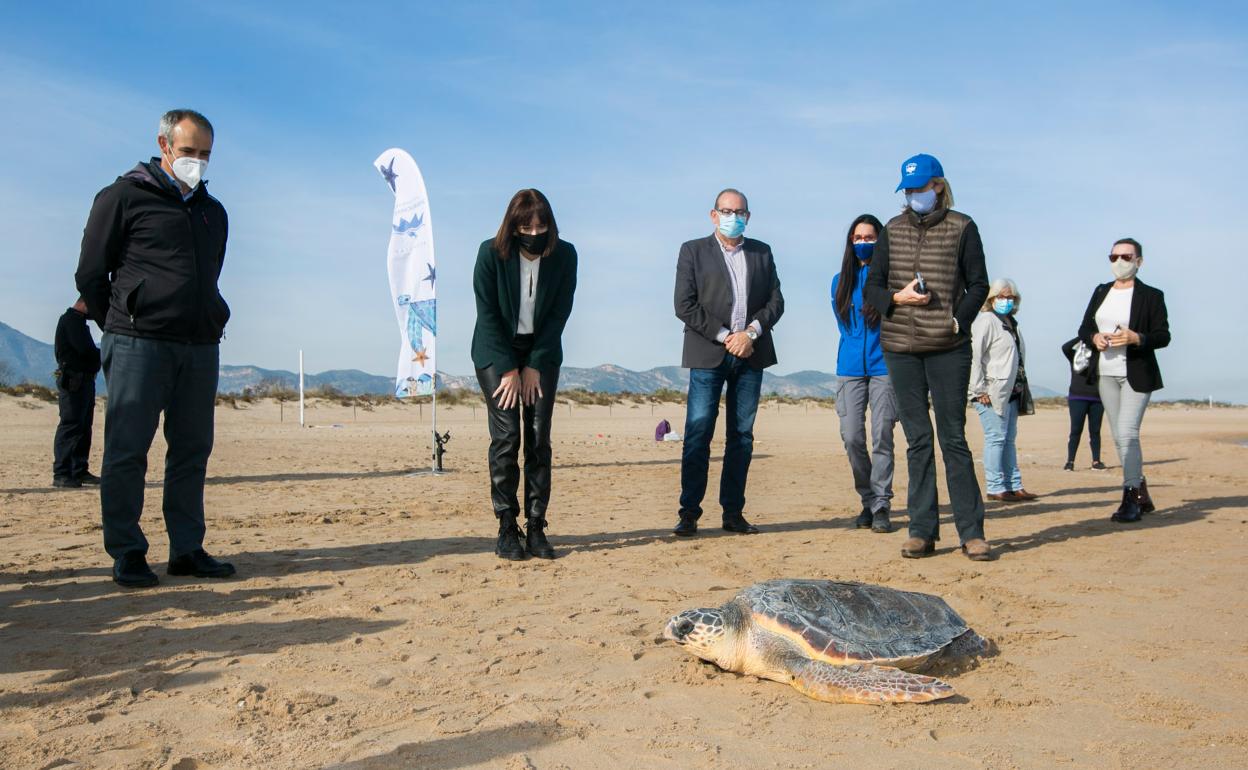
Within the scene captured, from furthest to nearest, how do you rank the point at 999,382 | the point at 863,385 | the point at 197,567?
1. the point at 999,382
2. the point at 863,385
3. the point at 197,567

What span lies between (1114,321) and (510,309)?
4.40 metres

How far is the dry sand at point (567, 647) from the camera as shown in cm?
254

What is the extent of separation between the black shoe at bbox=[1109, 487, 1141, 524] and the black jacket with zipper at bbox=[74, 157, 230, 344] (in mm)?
6063

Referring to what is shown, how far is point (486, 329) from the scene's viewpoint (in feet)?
17.2

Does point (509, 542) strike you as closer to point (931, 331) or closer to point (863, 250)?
point (931, 331)

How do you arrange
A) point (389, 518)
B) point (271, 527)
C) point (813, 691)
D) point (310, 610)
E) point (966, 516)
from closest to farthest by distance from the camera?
1. point (813, 691)
2. point (310, 610)
3. point (966, 516)
4. point (271, 527)
5. point (389, 518)

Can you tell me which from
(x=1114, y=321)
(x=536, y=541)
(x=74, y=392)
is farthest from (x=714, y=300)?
(x=74, y=392)

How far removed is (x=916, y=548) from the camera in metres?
5.20

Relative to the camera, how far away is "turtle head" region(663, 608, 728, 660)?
3.17m

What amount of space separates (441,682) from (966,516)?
333 cm

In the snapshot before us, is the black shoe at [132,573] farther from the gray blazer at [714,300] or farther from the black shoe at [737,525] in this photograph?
the black shoe at [737,525]

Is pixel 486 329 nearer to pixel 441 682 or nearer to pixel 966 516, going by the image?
pixel 441 682

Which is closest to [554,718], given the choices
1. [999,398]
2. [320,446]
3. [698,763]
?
Answer: [698,763]

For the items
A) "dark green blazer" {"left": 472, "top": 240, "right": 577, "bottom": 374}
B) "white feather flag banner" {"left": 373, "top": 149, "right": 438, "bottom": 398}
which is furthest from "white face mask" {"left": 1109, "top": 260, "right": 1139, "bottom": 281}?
"white feather flag banner" {"left": 373, "top": 149, "right": 438, "bottom": 398}
